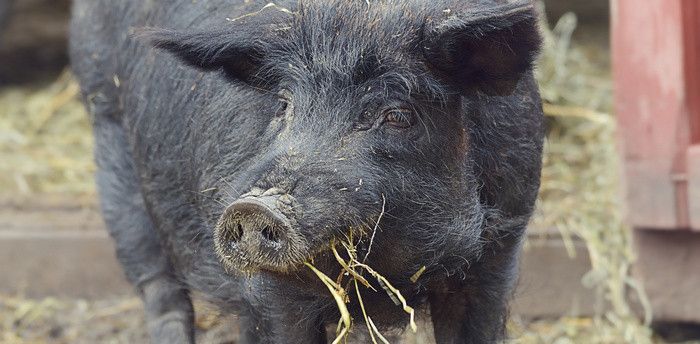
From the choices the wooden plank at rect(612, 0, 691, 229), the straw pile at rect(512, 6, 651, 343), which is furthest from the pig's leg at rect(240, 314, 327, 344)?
the wooden plank at rect(612, 0, 691, 229)

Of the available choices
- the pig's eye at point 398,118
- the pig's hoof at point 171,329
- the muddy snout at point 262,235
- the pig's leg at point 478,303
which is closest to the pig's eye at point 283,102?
the pig's eye at point 398,118

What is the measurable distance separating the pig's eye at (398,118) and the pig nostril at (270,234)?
0.65 meters

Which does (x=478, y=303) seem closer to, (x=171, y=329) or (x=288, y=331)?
(x=288, y=331)

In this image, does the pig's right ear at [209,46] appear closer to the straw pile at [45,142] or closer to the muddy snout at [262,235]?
the muddy snout at [262,235]

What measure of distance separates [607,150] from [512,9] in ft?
11.8

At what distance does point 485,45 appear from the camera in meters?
3.99

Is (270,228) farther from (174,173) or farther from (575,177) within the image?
(575,177)

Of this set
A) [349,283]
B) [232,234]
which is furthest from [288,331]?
[232,234]

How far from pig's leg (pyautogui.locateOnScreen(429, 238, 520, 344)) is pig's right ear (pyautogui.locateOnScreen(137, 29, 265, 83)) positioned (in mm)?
1086

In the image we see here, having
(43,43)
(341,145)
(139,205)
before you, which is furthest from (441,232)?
(43,43)

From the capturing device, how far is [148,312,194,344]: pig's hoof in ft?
18.4

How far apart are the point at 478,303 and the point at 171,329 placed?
5.30 ft

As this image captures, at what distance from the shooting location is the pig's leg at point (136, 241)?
564 cm

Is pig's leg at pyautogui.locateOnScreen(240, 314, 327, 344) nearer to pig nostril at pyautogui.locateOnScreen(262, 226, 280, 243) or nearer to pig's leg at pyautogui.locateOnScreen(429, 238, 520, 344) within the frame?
pig's leg at pyautogui.locateOnScreen(429, 238, 520, 344)
